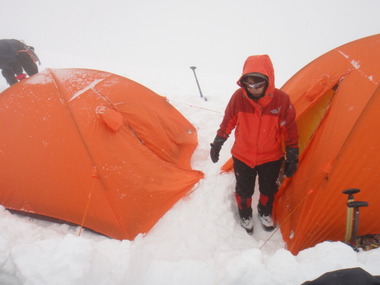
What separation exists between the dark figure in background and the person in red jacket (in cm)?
590

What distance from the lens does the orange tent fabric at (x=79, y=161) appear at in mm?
2773

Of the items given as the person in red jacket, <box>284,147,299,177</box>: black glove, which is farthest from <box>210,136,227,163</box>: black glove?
<box>284,147,299,177</box>: black glove

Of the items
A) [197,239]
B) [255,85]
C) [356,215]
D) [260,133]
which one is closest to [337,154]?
[356,215]

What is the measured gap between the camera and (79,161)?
2.78 metres

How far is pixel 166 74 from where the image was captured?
8781 millimetres

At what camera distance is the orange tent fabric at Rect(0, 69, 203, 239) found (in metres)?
2.77

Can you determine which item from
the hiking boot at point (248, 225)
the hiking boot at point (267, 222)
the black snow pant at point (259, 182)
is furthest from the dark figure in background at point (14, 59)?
the hiking boot at point (267, 222)

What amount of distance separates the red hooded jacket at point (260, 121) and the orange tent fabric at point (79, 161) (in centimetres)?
111

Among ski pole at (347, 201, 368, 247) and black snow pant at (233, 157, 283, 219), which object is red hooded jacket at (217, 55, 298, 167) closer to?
black snow pant at (233, 157, 283, 219)

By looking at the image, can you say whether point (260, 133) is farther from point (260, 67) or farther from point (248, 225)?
point (248, 225)

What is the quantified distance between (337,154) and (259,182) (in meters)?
0.88

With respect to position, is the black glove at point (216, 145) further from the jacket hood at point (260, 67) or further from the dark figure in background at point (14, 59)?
the dark figure in background at point (14, 59)

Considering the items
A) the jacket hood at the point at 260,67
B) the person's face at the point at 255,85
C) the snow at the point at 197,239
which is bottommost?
the snow at the point at 197,239

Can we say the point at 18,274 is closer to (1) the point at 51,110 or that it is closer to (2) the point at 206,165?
(1) the point at 51,110
